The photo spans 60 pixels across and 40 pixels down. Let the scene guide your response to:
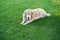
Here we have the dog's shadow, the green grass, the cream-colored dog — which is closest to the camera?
the green grass

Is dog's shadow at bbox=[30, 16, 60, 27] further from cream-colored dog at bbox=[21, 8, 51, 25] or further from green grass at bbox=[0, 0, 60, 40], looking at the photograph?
cream-colored dog at bbox=[21, 8, 51, 25]

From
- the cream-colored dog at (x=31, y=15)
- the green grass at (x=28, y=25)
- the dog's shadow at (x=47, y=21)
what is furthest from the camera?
the cream-colored dog at (x=31, y=15)

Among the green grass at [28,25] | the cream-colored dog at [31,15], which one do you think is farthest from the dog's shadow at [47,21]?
the cream-colored dog at [31,15]

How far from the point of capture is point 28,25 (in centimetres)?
715

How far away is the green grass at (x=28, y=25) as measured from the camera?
6.38 metres

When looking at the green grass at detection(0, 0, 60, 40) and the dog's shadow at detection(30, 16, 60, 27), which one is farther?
the dog's shadow at detection(30, 16, 60, 27)

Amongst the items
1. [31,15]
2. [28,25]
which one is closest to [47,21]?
[31,15]

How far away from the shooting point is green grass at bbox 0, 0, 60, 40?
6379 mm

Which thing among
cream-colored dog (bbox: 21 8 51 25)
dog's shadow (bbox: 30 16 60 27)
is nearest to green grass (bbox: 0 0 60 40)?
dog's shadow (bbox: 30 16 60 27)

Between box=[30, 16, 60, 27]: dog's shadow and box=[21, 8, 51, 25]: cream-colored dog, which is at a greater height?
box=[21, 8, 51, 25]: cream-colored dog

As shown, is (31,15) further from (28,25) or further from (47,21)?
(47,21)

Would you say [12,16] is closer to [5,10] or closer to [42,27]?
[5,10]

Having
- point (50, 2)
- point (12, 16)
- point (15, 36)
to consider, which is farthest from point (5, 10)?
point (15, 36)

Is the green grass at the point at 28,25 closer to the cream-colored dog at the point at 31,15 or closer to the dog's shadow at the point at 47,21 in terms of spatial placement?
the dog's shadow at the point at 47,21
